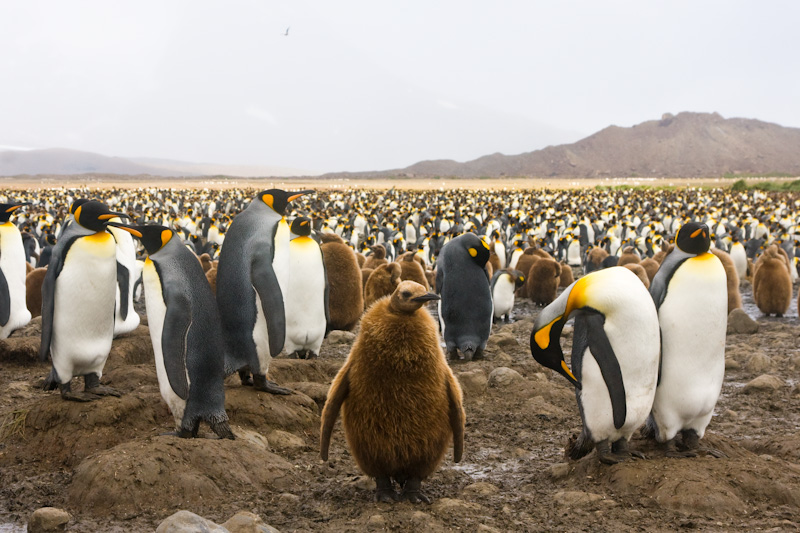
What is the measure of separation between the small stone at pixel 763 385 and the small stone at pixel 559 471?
298 cm

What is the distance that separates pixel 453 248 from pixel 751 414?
3.42m

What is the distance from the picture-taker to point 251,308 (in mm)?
5531

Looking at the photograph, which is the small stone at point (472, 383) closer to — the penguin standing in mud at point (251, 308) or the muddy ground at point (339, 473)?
the muddy ground at point (339, 473)

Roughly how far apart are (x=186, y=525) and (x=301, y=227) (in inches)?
174

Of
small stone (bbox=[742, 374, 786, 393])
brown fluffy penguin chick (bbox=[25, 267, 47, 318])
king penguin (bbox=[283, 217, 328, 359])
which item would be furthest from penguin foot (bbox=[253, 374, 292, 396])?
brown fluffy penguin chick (bbox=[25, 267, 47, 318])

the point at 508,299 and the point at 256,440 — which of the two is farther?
the point at 508,299

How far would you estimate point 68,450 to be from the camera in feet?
15.5

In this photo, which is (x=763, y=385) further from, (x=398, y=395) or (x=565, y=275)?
(x=565, y=275)

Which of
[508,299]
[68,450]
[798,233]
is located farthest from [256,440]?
[798,233]

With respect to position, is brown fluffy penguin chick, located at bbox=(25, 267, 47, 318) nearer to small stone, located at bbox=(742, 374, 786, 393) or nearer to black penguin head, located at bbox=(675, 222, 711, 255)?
black penguin head, located at bbox=(675, 222, 711, 255)

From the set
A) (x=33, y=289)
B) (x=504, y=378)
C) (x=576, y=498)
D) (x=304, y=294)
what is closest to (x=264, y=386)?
(x=304, y=294)

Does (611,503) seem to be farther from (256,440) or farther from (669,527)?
(256,440)

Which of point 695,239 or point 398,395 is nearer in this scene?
point 398,395

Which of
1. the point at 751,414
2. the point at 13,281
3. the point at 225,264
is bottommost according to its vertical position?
the point at 751,414
